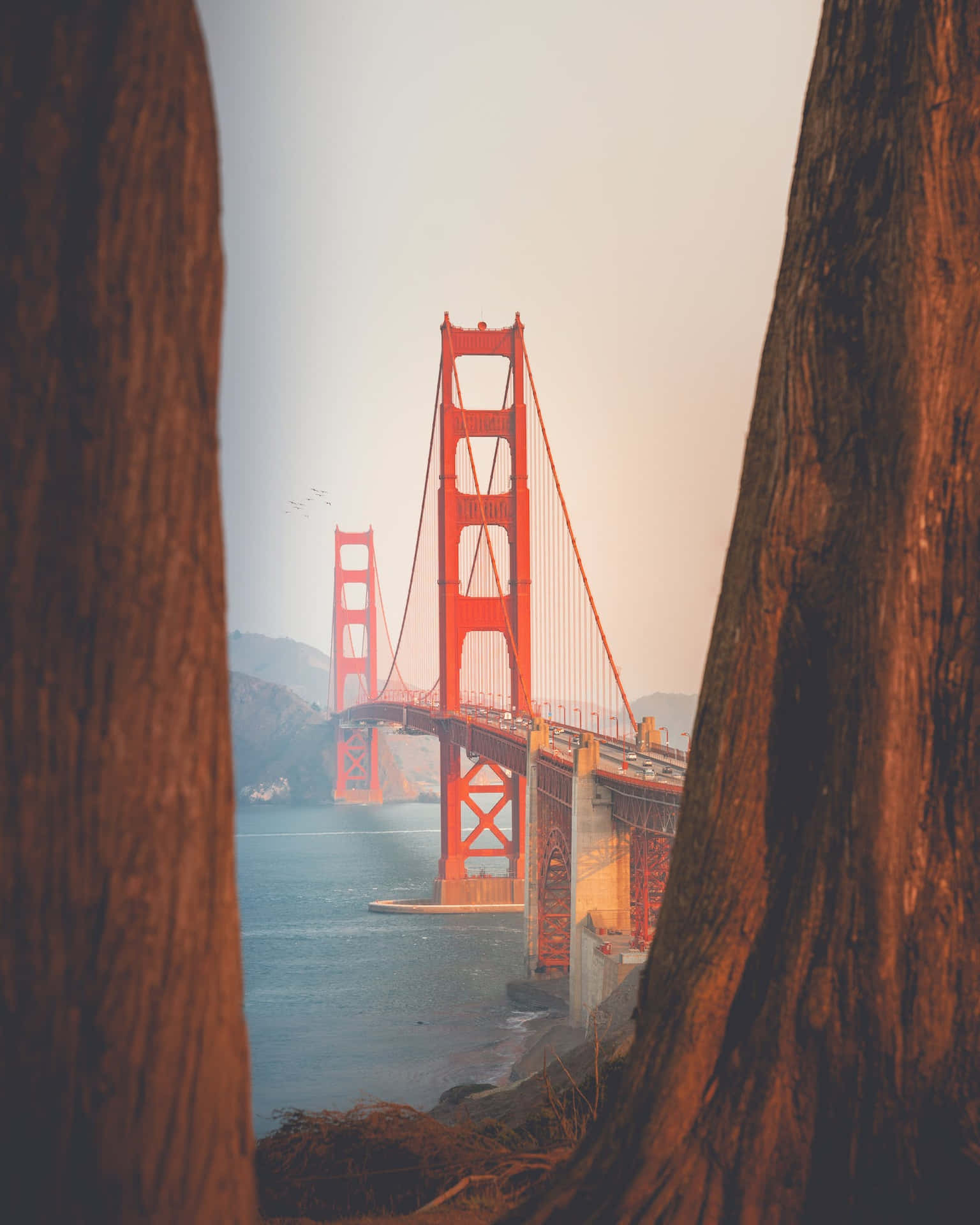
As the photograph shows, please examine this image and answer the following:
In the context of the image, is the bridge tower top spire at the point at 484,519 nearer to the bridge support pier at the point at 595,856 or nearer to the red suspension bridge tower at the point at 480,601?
the red suspension bridge tower at the point at 480,601

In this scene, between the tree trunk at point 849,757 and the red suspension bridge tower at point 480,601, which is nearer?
the tree trunk at point 849,757

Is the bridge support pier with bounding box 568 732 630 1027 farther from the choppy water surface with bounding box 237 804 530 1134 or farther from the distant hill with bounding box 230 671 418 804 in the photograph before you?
the distant hill with bounding box 230 671 418 804

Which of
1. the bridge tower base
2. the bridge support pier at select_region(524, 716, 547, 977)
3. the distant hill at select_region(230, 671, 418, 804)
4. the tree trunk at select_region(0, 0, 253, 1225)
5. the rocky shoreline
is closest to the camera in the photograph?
the tree trunk at select_region(0, 0, 253, 1225)

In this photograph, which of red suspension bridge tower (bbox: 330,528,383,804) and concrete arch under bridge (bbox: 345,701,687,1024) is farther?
red suspension bridge tower (bbox: 330,528,383,804)

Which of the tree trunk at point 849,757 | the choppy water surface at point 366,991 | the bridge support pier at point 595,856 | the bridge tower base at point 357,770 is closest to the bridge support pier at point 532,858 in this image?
the choppy water surface at point 366,991

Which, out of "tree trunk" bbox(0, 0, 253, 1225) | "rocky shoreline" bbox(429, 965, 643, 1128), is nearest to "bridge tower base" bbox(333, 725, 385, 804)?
"rocky shoreline" bbox(429, 965, 643, 1128)

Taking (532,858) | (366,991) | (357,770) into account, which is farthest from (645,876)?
(357,770)

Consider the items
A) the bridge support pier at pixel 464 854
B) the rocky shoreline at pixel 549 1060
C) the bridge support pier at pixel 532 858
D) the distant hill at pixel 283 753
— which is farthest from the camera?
the distant hill at pixel 283 753

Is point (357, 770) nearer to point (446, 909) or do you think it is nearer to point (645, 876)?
point (446, 909)
